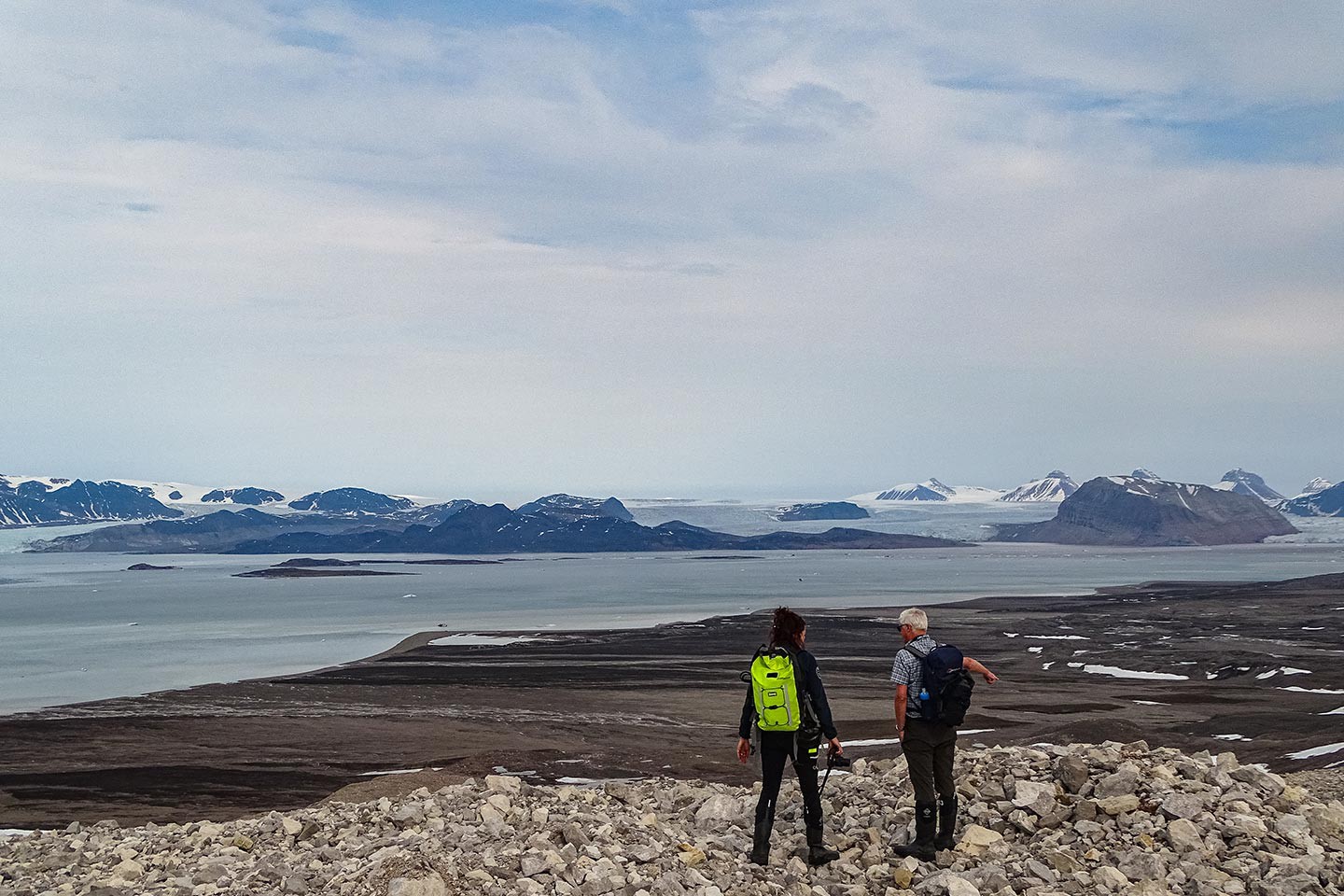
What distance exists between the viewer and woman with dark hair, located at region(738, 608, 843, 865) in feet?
27.7

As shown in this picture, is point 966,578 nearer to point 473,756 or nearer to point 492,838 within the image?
point 473,756

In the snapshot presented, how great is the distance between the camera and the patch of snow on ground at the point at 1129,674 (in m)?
37.5

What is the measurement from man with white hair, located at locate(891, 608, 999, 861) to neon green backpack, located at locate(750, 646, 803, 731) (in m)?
0.82

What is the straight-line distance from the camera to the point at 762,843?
8.78 m

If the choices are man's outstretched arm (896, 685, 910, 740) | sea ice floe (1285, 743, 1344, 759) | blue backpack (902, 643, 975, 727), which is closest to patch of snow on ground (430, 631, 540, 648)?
sea ice floe (1285, 743, 1344, 759)

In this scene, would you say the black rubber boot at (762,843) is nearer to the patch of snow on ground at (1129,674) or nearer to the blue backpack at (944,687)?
the blue backpack at (944,687)

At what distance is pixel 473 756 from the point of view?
75.7ft

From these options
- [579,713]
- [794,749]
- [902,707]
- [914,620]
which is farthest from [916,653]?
[579,713]

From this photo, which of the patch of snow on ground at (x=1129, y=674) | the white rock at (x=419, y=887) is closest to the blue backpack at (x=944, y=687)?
the white rock at (x=419, y=887)

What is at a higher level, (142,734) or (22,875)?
(22,875)

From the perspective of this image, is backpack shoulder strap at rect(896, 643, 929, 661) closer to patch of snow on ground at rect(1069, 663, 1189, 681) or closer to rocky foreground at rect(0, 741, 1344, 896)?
rocky foreground at rect(0, 741, 1344, 896)

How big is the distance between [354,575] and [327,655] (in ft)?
283

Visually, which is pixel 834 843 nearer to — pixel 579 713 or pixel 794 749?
pixel 794 749

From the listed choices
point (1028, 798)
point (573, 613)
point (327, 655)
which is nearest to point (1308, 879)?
point (1028, 798)
